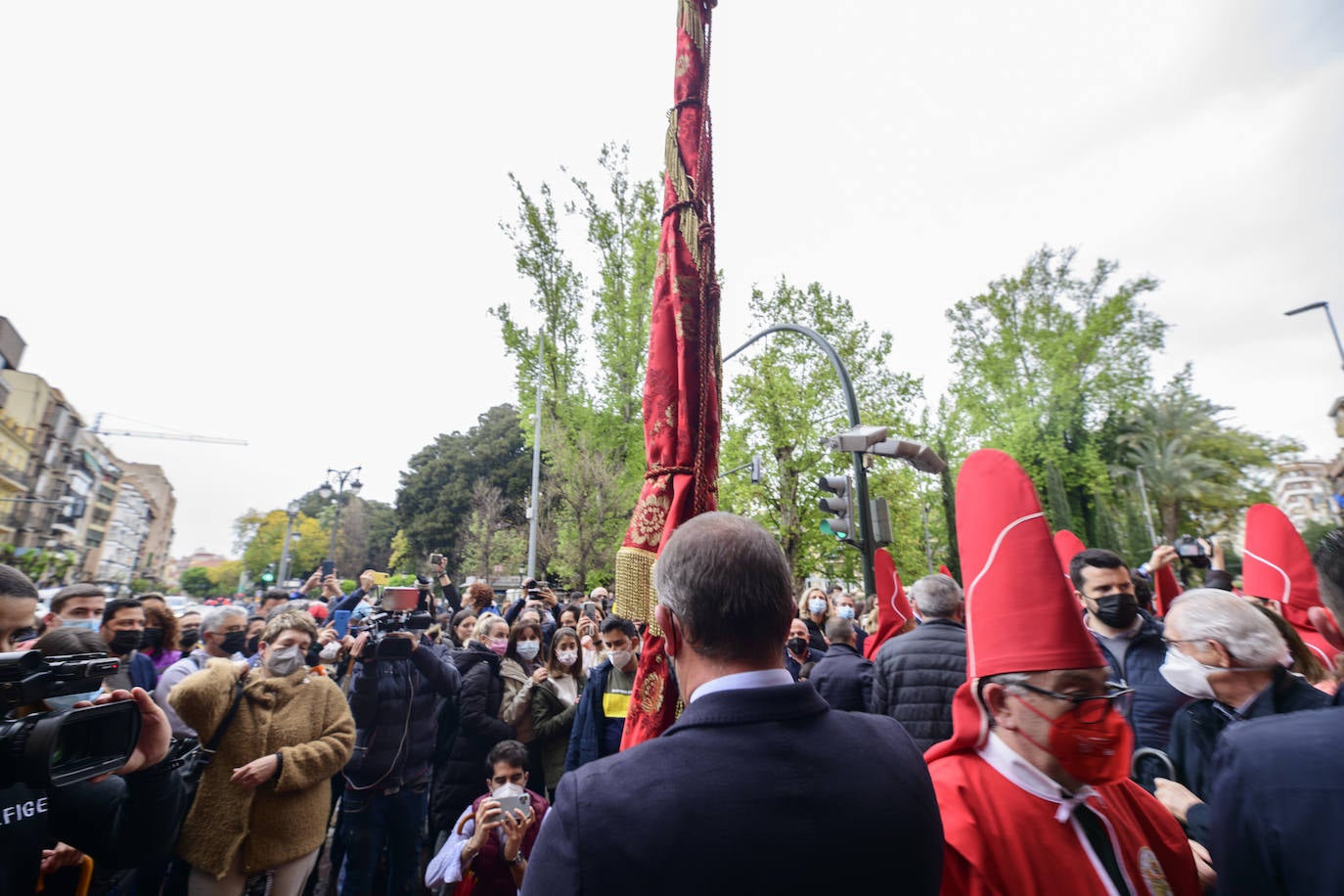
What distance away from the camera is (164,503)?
96750mm

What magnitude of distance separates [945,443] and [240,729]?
2669 cm

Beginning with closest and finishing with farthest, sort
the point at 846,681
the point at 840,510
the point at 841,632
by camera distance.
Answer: the point at 846,681
the point at 841,632
the point at 840,510

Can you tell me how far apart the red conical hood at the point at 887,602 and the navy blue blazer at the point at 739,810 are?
383cm

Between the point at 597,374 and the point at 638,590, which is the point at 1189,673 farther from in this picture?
the point at 597,374

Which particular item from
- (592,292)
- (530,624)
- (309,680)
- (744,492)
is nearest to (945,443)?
(744,492)

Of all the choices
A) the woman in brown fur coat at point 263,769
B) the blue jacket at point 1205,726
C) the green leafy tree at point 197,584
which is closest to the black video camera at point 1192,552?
the blue jacket at point 1205,726

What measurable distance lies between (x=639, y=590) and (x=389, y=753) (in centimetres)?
351

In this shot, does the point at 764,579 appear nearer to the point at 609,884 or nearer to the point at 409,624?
the point at 609,884

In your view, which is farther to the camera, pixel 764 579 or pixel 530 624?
pixel 530 624

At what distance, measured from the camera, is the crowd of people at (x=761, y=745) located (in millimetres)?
1081

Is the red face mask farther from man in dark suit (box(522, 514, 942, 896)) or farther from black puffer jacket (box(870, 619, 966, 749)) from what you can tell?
black puffer jacket (box(870, 619, 966, 749))

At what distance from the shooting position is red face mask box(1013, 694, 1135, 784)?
5.08ft

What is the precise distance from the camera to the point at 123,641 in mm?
3924

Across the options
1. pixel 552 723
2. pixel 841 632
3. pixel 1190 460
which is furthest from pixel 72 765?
pixel 1190 460
